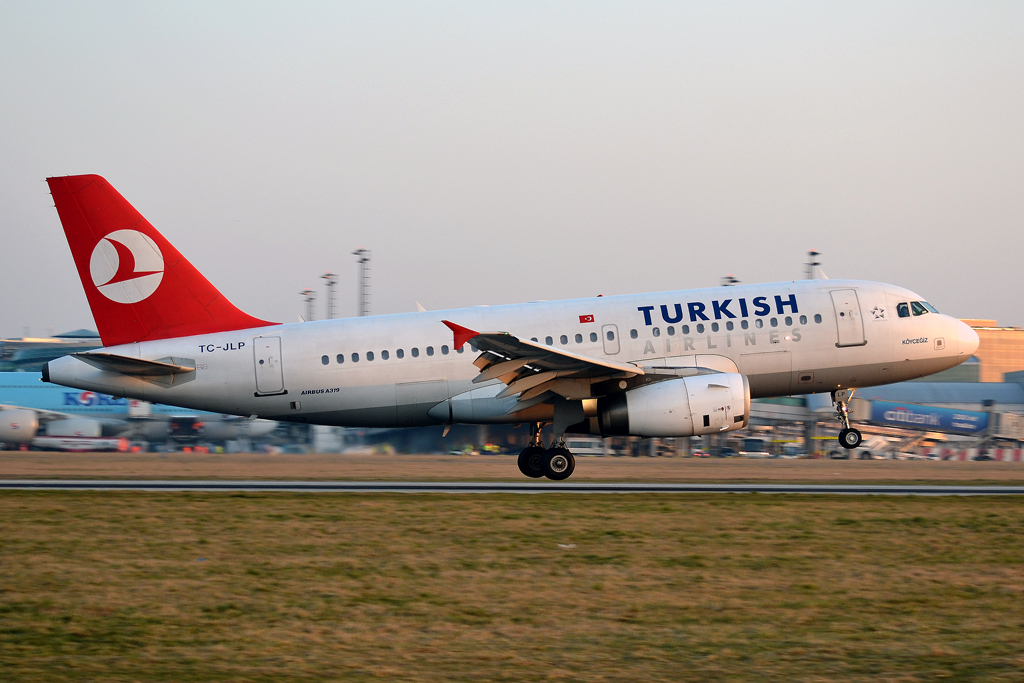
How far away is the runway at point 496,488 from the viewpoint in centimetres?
2131

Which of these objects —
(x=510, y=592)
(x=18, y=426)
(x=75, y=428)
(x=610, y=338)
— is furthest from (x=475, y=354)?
(x=18, y=426)

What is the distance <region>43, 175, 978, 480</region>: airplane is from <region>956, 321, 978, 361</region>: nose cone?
71 centimetres

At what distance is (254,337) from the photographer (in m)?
24.9

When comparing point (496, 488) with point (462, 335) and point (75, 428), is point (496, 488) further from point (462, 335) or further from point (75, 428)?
point (75, 428)

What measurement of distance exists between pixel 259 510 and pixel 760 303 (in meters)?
13.6

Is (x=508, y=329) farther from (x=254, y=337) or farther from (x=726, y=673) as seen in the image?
(x=726, y=673)

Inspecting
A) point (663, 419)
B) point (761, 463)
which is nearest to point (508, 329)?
point (663, 419)

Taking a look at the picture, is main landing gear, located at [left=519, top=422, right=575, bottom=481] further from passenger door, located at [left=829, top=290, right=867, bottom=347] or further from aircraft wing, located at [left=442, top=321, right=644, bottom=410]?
passenger door, located at [left=829, top=290, right=867, bottom=347]

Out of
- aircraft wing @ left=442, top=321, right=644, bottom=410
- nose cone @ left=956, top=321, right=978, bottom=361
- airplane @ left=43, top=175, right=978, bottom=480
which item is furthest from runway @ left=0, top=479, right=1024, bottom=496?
nose cone @ left=956, top=321, right=978, bottom=361

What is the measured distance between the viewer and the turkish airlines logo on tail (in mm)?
24936

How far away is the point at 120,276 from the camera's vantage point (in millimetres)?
24969

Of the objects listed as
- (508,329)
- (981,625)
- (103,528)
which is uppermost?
(508,329)

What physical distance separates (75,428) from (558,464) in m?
39.9

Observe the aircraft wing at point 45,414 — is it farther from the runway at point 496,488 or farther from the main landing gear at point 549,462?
the main landing gear at point 549,462
